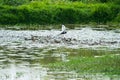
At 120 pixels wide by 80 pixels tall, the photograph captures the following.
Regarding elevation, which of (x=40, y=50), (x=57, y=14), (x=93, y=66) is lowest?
(x=57, y=14)

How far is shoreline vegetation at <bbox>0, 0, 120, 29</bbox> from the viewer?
4972 centimetres

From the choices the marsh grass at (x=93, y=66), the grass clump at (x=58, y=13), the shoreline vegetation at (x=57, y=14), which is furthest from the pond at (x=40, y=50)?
the grass clump at (x=58, y=13)

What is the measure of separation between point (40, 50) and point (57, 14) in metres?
23.3

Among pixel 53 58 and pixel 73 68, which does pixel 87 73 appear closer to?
pixel 73 68

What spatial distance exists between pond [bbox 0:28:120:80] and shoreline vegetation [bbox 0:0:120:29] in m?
7.75

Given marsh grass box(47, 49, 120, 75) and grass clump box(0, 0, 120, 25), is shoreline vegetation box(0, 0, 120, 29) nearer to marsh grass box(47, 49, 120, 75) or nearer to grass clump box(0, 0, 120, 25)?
grass clump box(0, 0, 120, 25)

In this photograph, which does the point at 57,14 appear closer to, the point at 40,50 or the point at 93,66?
the point at 40,50

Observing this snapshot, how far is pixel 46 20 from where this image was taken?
168ft

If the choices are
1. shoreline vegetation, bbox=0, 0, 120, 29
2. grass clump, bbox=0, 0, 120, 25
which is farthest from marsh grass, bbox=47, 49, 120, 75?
grass clump, bbox=0, 0, 120, 25

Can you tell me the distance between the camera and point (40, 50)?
28797 millimetres

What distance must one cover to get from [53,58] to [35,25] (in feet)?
79.2

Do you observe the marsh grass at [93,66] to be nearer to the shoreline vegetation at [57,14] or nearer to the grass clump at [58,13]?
the shoreline vegetation at [57,14]

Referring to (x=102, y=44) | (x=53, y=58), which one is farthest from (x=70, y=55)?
(x=102, y=44)

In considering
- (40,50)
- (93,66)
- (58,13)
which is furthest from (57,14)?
(93,66)
